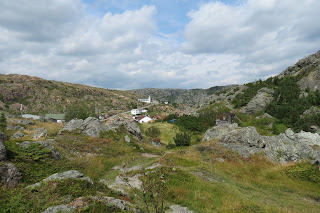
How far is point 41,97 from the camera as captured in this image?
12475 cm

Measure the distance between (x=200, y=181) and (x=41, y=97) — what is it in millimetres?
140456

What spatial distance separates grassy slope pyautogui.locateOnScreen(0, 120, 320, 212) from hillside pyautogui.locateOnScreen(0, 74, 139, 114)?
10529 cm

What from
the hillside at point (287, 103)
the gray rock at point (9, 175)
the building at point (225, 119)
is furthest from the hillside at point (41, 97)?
the gray rock at point (9, 175)

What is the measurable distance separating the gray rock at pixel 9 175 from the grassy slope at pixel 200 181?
56 centimetres

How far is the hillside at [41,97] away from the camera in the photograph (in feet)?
370

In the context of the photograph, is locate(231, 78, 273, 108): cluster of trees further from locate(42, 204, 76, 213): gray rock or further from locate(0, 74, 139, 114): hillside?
locate(42, 204, 76, 213): gray rock

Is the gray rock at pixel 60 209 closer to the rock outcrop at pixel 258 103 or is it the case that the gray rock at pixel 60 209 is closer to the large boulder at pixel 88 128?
the large boulder at pixel 88 128

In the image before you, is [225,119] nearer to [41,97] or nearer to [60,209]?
[60,209]

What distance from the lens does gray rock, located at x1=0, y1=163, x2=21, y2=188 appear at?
10.5 meters

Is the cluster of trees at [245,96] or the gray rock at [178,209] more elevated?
the cluster of trees at [245,96]

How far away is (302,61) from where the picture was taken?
112 metres

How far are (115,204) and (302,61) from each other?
142 meters

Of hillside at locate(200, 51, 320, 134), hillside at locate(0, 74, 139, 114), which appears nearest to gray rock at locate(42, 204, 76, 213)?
hillside at locate(200, 51, 320, 134)

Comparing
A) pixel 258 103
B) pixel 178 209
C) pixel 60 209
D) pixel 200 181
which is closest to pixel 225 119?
pixel 258 103
